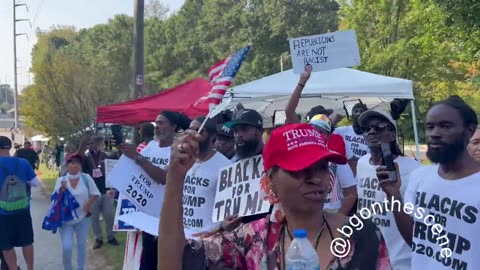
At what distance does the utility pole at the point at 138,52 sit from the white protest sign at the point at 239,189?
9.12m

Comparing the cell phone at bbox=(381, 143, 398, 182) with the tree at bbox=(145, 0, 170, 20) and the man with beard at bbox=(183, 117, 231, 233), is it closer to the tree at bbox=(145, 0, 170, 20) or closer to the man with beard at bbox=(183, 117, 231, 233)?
the man with beard at bbox=(183, 117, 231, 233)

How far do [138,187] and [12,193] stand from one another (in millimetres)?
3034

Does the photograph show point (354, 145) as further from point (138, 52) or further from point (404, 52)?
point (404, 52)

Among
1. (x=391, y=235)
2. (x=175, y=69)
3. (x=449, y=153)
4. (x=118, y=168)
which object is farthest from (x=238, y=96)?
(x=175, y=69)

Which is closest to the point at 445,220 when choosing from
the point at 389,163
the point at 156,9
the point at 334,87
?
the point at 389,163

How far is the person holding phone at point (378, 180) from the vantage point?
440cm

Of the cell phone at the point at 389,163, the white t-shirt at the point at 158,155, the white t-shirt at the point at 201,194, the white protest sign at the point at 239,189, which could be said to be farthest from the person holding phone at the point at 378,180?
the white t-shirt at the point at 158,155

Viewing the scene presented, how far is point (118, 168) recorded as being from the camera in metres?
6.21

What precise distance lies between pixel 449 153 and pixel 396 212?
53 centimetres

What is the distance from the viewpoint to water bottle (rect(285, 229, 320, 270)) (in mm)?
2312

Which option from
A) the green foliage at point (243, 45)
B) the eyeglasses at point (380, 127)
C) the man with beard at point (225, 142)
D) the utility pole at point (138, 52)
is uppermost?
the green foliage at point (243, 45)

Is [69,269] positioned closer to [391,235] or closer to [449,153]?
[391,235]

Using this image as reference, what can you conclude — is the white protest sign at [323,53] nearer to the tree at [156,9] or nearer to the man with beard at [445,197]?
the man with beard at [445,197]

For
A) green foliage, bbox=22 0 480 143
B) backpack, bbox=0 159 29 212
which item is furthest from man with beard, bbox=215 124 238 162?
green foliage, bbox=22 0 480 143
